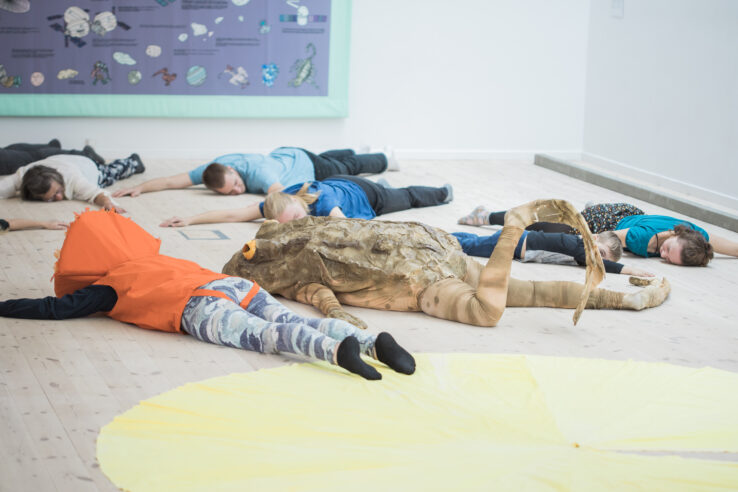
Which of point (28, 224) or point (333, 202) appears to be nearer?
point (28, 224)

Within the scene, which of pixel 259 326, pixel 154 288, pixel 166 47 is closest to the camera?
pixel 259 326

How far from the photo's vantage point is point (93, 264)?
3.01m

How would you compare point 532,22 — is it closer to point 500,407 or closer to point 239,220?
point 239,220

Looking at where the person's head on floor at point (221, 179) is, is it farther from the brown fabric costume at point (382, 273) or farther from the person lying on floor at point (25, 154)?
the brown fabric costume at point (382, 273)

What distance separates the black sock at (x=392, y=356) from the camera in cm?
263

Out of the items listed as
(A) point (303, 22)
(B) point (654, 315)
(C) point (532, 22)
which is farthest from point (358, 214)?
(C) point (532, 22)

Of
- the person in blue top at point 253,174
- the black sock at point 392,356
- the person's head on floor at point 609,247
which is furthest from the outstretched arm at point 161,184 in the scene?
the black sock at point 392,356

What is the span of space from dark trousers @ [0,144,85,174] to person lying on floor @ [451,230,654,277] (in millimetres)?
3636

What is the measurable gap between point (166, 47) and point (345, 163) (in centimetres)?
201

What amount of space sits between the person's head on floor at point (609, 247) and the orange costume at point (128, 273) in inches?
79.4

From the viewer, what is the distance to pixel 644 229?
4488 mm

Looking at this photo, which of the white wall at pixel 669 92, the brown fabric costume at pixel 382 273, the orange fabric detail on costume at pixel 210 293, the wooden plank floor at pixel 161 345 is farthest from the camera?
the white wall at pixel 669 92

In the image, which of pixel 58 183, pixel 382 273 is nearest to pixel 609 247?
pixel 382 273

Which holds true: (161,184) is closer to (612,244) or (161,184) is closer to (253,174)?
(253,174)
